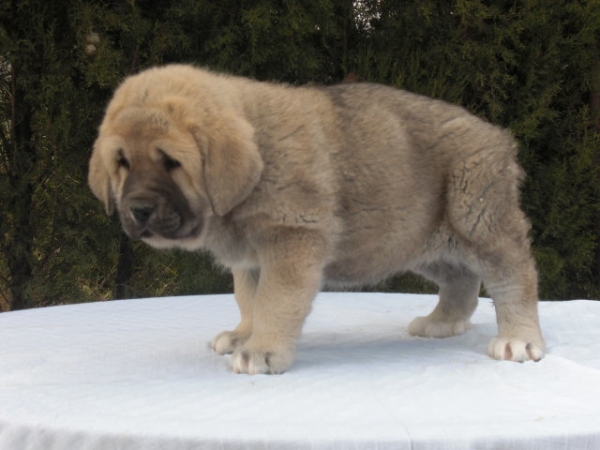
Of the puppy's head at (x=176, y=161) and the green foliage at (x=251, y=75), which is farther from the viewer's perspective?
the green foliage at (x=251, y=75)

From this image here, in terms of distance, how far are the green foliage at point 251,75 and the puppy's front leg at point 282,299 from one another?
2.74 m

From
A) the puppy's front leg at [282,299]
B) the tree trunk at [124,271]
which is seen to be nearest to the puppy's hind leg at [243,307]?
the puppy's front leg at [282,299]

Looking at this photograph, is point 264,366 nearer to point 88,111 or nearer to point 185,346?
point 185,346

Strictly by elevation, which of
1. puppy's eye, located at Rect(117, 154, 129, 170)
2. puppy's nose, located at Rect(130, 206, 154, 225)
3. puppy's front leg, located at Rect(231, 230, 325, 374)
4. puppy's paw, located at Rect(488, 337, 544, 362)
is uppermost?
puppy's eye, located at Rect(117, 154, 129, 170)

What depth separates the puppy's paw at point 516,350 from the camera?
3254 mm

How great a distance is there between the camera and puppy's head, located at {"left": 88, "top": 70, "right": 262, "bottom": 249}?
9.23ft

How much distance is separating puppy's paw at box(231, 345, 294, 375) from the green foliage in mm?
2886

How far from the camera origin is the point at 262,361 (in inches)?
118

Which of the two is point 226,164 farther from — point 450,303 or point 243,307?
point 450,303

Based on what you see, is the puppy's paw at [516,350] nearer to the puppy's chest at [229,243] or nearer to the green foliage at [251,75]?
the puppy's chest at [229,243]

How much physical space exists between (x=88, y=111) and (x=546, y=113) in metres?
3.77

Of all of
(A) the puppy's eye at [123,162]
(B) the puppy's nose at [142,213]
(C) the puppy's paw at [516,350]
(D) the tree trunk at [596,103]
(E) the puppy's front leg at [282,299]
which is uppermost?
(D) the tree trunk at [596,103]

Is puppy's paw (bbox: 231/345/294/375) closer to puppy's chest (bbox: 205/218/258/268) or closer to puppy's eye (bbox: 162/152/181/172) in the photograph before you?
puppy's chest (bbox: 205/218/258/268)

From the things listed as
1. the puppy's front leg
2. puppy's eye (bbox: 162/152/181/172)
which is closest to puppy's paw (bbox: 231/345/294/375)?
the puppy's front leg
